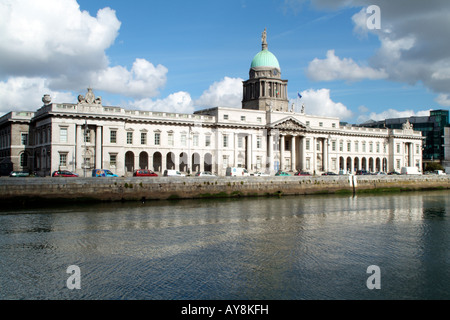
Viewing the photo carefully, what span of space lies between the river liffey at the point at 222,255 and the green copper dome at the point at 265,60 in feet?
177

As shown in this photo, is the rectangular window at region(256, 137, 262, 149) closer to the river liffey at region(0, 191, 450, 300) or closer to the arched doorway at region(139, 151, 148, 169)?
the arched doorway at region(139, 151, 148, 169)

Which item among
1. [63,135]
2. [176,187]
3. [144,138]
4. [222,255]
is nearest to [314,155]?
[144,138]

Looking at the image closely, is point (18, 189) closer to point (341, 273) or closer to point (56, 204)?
point (56, 204)

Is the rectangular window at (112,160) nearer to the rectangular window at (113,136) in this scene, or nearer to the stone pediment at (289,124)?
the rectangular window at (113,136)

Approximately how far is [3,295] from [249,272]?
8.79m

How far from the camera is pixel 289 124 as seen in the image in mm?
74375

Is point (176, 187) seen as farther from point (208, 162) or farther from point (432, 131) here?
point (432, 131)

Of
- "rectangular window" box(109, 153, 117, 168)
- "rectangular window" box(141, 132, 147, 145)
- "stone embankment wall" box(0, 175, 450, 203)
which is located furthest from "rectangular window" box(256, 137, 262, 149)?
"rectangular window" box(109, 153, 117, 168)

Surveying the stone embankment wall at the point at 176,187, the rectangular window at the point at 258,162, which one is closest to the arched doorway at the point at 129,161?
the stone embankment wall at the point at 176,187

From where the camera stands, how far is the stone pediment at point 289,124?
72.9 metres
